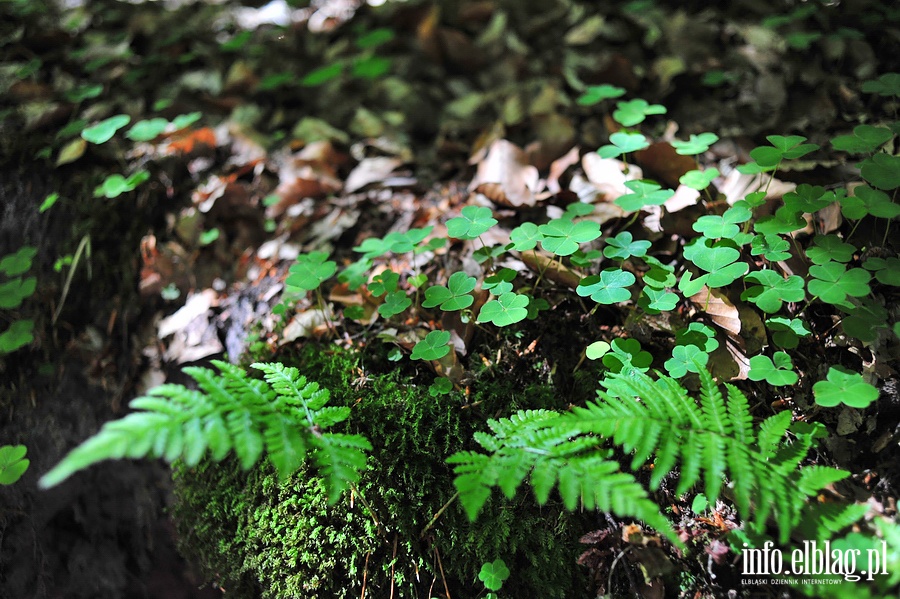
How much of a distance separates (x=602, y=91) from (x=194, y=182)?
2.39 m

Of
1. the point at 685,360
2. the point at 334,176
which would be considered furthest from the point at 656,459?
the point at 334,176

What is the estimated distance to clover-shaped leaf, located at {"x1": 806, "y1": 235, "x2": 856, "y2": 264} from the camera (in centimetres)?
171

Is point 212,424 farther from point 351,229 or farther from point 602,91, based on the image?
point 602,91

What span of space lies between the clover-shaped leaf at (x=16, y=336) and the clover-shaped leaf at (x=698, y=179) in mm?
3046

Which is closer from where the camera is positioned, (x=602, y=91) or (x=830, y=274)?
(x=830, y=274)

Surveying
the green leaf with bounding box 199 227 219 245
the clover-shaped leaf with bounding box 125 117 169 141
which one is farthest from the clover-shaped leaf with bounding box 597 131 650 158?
the clover-shaped leaf with bounding box 125 117 169 141

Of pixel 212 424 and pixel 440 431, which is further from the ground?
pixel 212 424

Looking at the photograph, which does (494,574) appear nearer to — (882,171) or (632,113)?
(882,171)

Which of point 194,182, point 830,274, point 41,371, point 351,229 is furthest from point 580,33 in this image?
point 41,371

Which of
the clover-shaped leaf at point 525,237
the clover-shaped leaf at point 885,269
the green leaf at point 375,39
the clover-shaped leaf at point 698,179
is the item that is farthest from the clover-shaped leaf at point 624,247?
the green leaf at point 375,39

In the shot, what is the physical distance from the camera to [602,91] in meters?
2.71

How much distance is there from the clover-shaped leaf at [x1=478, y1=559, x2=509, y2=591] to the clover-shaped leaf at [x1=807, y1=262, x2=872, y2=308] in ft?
4.39

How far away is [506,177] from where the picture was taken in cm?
251

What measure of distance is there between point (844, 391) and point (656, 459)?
691 millimetres
